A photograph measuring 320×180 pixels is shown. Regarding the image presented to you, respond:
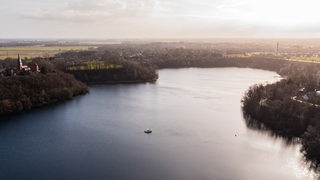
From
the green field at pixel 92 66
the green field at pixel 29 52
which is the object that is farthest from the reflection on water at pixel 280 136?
the green field at pixel 29 52

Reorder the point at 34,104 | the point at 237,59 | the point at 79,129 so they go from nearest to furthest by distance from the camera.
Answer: the point at 79,129 → the point at 34,104 → the point at 237,59

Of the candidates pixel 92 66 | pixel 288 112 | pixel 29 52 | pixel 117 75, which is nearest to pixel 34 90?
pixel 117 75

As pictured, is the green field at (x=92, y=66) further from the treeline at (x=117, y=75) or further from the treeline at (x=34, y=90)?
the treeline at (x=34, y=90)

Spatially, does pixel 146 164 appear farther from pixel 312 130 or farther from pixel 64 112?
pixel 64 112

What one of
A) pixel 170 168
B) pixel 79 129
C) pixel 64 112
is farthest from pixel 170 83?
pixel 170 168

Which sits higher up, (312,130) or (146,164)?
(312,130)

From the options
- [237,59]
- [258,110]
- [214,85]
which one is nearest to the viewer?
[258,110]

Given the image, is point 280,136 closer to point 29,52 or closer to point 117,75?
point 117,75
